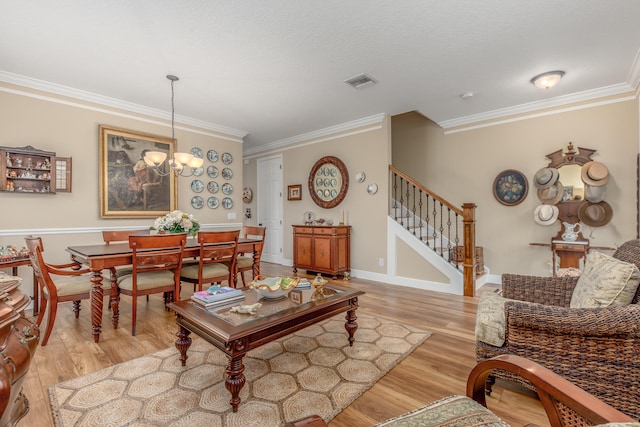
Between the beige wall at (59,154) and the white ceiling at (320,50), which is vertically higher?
the white ceiling at (320,50)

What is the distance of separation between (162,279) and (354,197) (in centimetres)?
329

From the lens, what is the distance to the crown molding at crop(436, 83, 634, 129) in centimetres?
369

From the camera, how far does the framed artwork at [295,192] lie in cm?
599

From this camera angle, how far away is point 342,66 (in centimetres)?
318

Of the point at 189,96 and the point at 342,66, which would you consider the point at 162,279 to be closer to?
the point at 189,96

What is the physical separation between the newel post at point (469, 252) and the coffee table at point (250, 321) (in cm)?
219

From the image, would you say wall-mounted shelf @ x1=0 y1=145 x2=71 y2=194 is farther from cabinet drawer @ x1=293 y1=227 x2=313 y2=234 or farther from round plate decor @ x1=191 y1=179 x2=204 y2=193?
cabinet drawer @ x1=293 y1=227 x2=313 y2=234

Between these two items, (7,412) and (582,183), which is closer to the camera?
(7,412)

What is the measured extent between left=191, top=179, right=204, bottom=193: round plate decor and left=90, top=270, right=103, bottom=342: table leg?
2.61 meters

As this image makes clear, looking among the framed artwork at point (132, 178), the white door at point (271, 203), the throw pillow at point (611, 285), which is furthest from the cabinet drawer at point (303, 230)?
the throw pillow at point (611, 285)

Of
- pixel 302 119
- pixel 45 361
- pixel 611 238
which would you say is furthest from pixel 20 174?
pixel 611 238

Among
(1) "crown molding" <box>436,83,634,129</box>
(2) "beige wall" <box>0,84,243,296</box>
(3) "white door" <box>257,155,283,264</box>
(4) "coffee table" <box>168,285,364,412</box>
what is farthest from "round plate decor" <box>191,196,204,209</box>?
(1) "crown molding" <box>436,83,634,129</box>

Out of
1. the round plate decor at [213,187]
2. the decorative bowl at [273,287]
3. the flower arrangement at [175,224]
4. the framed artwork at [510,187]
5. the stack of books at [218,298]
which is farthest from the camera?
the round plate decor at [213,187]

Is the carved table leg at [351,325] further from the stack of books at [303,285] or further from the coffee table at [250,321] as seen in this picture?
the stack of books at [303,285]
